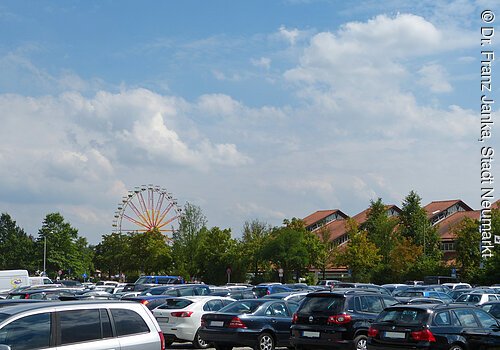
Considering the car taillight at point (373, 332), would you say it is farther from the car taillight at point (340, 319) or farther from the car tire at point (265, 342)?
the car tire at point (265, 342)

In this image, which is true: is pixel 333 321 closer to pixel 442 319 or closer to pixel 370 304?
pixel 370 304

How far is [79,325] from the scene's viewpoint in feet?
31.1

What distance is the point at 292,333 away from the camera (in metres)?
17.0

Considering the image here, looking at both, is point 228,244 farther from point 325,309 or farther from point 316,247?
point 325,309

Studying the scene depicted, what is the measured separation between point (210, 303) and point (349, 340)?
580cm

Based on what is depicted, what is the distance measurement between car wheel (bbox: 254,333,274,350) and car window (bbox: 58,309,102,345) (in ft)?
28.7

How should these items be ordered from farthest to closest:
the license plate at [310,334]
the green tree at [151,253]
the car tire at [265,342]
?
the green tree at [151,253] → the car tire at [265,342] → the license plate at [310,334]

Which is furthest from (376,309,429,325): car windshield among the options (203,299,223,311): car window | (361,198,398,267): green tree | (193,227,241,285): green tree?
(361,198,398,267): green tree

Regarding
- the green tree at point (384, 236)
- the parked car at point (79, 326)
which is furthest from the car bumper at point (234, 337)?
the green tree at point (384, 236)

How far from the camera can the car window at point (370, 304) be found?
675 inches

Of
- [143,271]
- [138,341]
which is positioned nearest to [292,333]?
[138,341]

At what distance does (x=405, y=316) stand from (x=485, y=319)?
6.34 feet

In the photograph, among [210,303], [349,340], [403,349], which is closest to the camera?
[403,349]

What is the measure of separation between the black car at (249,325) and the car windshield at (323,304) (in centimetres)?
155
